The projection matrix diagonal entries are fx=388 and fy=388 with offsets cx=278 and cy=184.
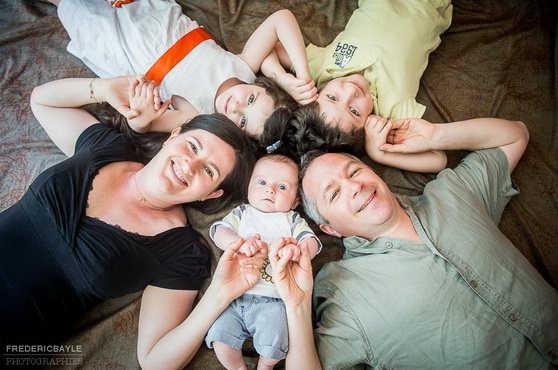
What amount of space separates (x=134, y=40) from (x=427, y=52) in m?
1.48

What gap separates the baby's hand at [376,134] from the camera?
1752 millimetres

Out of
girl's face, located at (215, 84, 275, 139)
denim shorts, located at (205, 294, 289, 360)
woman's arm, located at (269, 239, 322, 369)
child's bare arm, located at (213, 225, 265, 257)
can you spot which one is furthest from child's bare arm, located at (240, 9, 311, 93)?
denim shorts, located at (205, 294, 289, 360)

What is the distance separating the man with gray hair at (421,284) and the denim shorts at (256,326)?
0.57 ft

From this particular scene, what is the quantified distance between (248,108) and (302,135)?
0.89 ft

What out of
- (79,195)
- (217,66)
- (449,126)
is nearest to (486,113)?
(449,126)

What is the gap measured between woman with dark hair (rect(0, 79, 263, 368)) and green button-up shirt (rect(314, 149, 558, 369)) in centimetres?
39

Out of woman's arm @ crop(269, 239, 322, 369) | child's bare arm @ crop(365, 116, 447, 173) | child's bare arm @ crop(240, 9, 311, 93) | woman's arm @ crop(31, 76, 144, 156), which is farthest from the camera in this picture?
child's bare arm @ crop(240, 9, 311, 93)

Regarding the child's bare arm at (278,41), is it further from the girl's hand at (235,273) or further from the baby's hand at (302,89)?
the girl's hand at (235,273)

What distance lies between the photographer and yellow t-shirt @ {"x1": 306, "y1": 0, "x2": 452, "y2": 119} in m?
1.89

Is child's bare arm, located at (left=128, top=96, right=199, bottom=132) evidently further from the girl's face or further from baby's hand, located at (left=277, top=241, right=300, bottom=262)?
baby's hand, located at (left=277, top=241, right=300, bottom=262)

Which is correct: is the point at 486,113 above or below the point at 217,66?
below

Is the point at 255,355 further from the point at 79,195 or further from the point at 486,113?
the point at 486,113

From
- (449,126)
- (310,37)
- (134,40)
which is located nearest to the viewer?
(449,126)

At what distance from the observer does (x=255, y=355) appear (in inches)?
58.6
